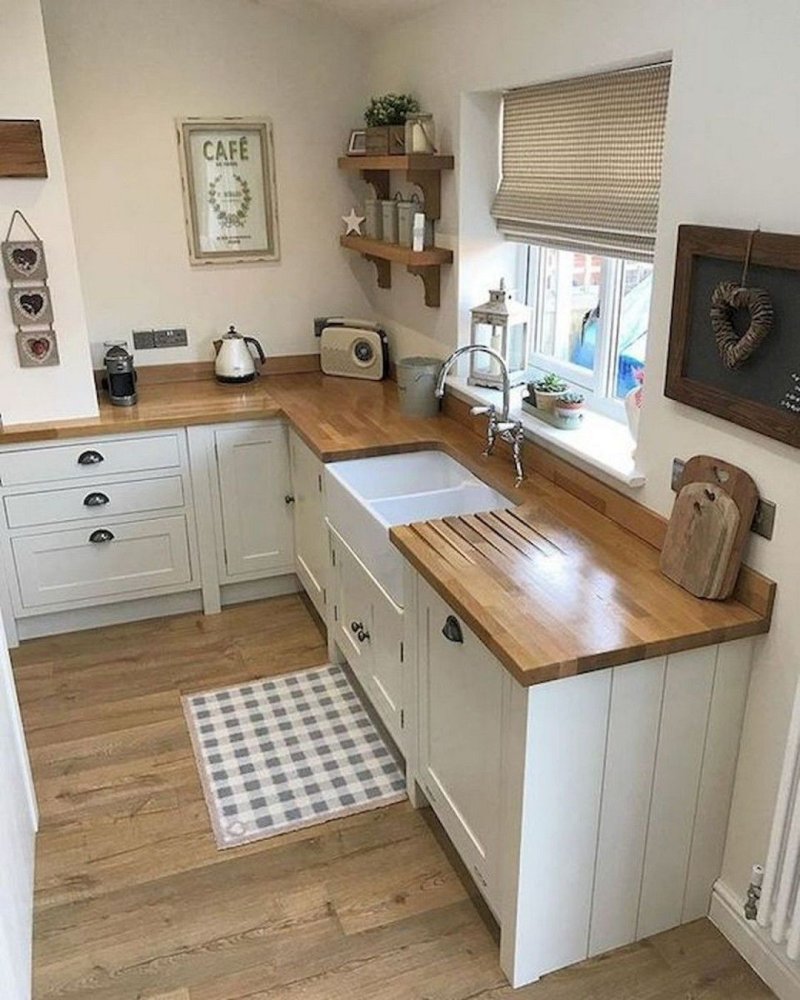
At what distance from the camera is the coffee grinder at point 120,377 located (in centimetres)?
335

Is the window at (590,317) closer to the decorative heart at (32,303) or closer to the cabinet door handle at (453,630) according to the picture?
the cabinet door handle at (453,630)

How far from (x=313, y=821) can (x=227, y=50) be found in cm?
292

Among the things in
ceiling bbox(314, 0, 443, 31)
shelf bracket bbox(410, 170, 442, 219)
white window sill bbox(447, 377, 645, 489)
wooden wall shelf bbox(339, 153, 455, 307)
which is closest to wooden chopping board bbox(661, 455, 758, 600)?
white window sill bbox(447, 377, 645, 489)

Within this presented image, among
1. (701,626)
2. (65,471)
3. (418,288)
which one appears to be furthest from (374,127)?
(701,626)

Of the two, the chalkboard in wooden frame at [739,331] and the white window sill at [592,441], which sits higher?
the chalkboard in wooden frame at [739,331]

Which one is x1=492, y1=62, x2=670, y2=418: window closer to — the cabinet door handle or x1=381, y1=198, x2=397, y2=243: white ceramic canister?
x1=381, y1=198, x2=397, y2=243: white ceramic canister

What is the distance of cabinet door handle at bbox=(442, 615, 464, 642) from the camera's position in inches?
77.7

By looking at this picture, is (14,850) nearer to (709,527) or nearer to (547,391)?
(709,527)

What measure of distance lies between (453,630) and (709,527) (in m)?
0.60

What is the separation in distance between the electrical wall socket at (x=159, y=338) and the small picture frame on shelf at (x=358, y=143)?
1.03m

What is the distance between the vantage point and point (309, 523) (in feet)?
10.8

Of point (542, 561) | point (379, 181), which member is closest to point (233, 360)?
point (379, 181)

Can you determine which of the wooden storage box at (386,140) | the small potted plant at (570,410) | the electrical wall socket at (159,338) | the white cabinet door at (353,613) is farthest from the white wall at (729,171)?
the electrical wall socket at (159,338)

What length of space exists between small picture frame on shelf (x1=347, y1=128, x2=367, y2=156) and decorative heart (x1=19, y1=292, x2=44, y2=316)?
1.37 m
